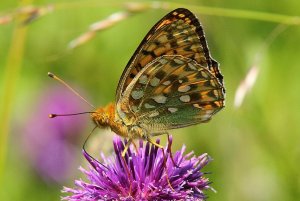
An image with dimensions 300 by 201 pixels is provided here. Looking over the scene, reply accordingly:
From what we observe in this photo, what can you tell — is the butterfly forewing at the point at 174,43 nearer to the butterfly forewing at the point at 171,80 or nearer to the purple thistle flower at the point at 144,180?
the butterfly forewing at the point at 171,80

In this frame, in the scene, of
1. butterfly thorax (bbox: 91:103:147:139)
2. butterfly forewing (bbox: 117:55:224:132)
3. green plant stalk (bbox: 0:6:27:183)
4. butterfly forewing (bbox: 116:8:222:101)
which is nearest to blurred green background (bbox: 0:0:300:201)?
green plant stalk (bbox: 0:6:27:183)

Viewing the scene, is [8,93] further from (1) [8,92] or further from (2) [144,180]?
(2) [144,180]

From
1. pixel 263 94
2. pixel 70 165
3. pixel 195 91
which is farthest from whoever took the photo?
pixel 70 165

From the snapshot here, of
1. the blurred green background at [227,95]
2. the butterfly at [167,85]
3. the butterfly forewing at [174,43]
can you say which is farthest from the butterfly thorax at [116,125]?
the blurred green background at [227,95]

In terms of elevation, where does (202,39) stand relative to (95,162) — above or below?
above

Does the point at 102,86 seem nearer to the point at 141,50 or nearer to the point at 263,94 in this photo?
the point at 263,94

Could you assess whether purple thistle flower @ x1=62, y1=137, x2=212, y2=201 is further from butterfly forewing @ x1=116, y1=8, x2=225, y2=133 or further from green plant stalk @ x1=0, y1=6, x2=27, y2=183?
green plant stalk @ x1=0, y1=6, x2=27, y2=183

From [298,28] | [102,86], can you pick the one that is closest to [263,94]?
[298,28]

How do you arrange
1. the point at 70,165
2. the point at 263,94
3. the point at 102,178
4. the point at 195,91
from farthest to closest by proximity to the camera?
the point at 70,165, the point at 263,94, the point at 195,91, the point at 102,178
